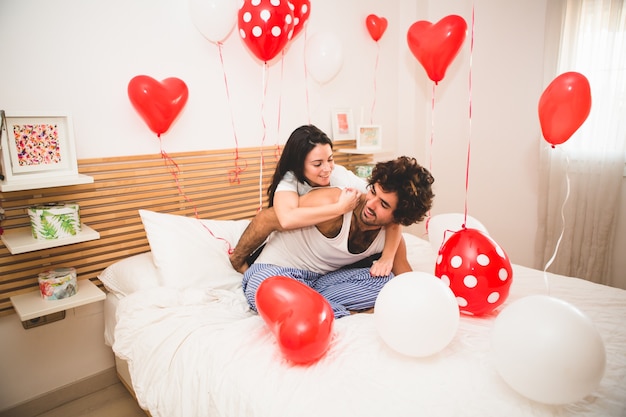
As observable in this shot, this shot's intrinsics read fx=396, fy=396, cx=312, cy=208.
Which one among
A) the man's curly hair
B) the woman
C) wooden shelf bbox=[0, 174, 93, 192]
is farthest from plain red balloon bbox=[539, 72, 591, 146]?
wooden shelf bbox=[0, 174, 93, 192]

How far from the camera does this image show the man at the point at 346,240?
1488 millimetres

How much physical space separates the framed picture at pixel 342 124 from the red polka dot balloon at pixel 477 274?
1620 millimetres

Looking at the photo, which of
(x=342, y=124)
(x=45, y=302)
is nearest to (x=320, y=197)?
(x=45, y=302)

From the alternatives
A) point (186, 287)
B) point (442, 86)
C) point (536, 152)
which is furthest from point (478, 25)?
point (186, 287)

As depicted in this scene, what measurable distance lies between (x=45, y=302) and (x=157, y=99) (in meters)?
0.98

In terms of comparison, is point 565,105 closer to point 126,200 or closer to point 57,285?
point 126,200

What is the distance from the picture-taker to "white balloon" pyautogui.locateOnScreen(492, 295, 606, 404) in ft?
2.92

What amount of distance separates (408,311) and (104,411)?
1560 millimetres

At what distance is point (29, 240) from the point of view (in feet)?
5.10

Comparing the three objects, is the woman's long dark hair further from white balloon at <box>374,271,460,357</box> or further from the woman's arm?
white balloon at <box>374,271,460,357</box>

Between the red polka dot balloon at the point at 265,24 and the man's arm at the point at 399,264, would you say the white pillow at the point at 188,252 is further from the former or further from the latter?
the red polka dot balloon at the point at 265,24

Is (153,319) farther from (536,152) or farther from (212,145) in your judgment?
(536,152)

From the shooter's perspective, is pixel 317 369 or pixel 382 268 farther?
pixel 382 268

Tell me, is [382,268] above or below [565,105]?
below
